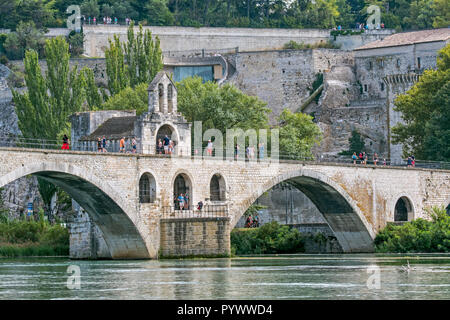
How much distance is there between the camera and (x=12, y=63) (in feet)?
305

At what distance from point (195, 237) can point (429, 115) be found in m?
27.7

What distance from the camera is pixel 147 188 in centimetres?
5034

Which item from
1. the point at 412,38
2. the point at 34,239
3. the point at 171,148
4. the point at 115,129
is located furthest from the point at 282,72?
the point at 171,148

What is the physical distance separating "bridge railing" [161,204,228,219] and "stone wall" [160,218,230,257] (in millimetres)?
656

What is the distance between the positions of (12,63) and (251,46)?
731 inches

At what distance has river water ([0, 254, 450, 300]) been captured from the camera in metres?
32.4

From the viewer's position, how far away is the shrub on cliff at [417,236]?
56.1m

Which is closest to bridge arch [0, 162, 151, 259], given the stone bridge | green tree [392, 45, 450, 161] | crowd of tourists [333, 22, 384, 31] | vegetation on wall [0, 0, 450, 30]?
the stone bridge

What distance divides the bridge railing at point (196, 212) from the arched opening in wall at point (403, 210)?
46.4 ft

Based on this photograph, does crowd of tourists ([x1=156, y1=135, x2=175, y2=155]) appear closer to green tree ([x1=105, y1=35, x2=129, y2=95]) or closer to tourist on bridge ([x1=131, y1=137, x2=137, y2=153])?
tourist on bridge ([x1=131, y1=137, x2=137, y2=153])

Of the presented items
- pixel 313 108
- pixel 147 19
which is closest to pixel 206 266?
pixel 313 108

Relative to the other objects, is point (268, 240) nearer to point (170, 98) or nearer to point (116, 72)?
point (170, 98)
